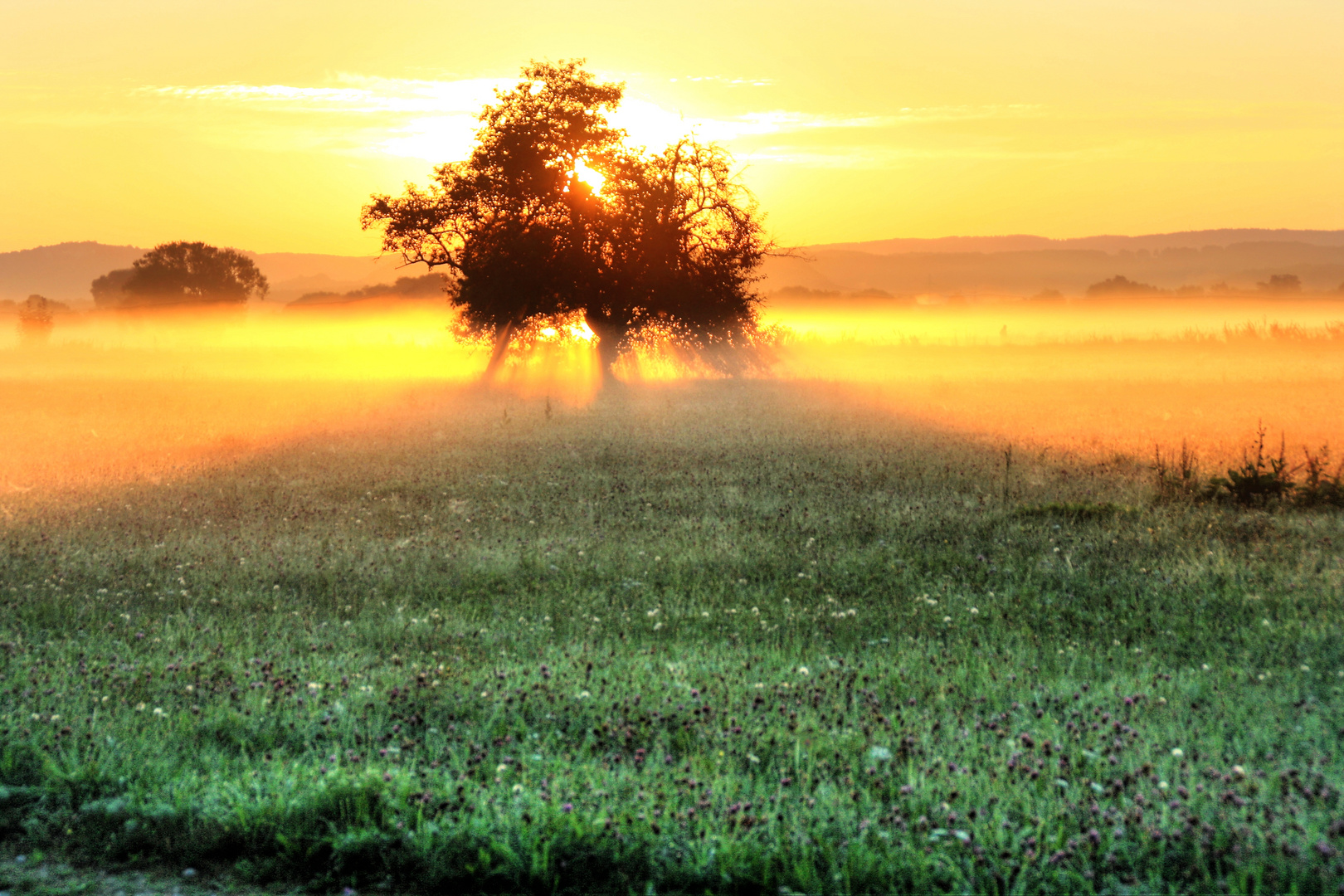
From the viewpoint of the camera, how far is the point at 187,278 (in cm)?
9181

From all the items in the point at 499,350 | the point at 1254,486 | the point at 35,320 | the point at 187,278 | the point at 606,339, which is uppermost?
the point at 187,278

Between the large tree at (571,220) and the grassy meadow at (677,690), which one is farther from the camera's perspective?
the large tree at (571,220)

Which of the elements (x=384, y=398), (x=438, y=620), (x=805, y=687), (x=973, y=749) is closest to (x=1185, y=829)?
(x=973, y=749)

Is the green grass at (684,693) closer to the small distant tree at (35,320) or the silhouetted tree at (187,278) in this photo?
the small distant tree at (35,320)

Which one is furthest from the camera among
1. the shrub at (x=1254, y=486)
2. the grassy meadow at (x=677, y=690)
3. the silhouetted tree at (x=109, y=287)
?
the silhouetted tree at (x=109, y=287)

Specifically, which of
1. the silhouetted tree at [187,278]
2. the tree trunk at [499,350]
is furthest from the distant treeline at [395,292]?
the tree trunk at [499,350]

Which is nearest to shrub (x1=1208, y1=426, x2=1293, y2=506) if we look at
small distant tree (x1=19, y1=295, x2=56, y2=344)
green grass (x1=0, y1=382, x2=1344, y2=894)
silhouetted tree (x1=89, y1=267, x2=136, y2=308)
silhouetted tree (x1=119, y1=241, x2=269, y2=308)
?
green grass (x1=0, y1=382, x2=1344, y2=894)

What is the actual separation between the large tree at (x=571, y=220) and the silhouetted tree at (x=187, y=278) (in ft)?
203

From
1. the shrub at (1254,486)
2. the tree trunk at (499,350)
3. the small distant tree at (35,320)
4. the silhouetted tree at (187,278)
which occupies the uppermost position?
the silhouetted tree at (187,278)

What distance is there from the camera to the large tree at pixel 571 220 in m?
38.2

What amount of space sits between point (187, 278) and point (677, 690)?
319ft

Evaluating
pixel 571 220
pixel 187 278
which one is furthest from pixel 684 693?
pixel 187 278

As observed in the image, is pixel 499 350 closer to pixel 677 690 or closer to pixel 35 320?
pixel 677 690

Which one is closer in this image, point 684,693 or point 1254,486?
point 684,693
